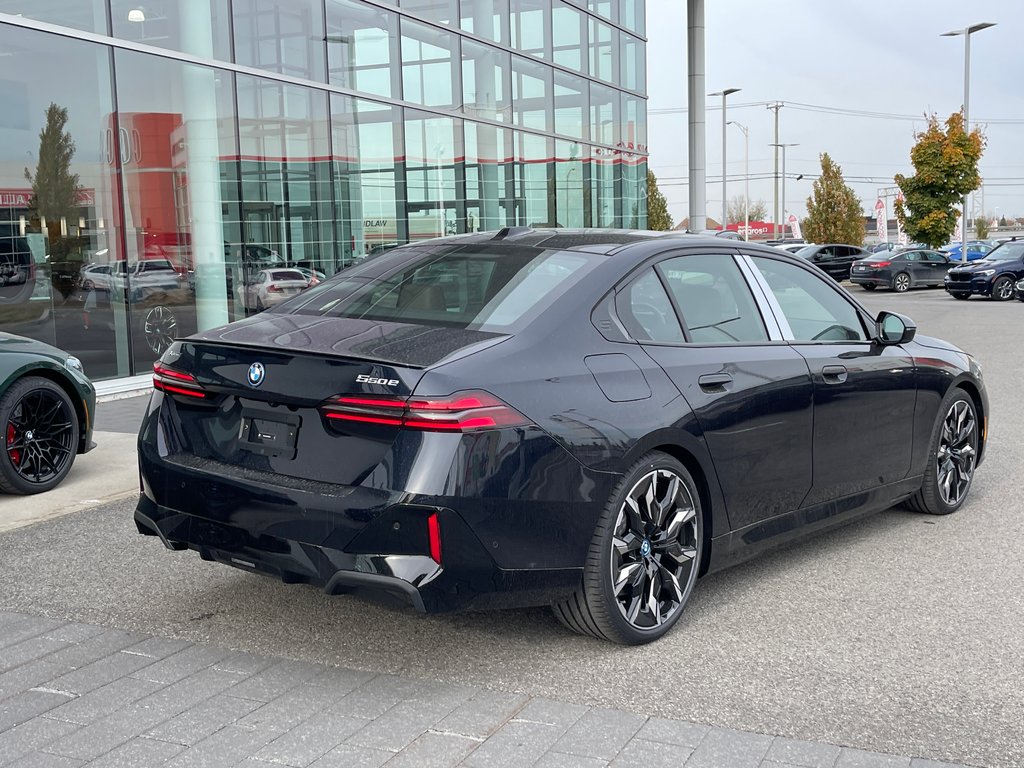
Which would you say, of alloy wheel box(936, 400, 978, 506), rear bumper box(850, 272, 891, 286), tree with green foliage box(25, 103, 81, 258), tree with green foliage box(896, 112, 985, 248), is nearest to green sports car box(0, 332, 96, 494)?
alloy wheel box(936, 400, 978, 506)

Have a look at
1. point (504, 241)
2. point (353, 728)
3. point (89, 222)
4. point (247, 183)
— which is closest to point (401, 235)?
point (247, 183)

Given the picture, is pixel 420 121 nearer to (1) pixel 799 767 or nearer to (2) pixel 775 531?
(2) pixel 775 531

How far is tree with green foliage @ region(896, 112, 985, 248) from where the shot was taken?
1596 inches

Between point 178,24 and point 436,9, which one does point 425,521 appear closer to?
point 178,24

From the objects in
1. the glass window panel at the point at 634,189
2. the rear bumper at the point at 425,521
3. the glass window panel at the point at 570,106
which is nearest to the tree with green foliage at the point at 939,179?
the glass window panel at the point at 634,189

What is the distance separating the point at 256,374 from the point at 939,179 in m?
41.1

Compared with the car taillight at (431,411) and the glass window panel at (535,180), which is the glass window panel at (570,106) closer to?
the glass window panel at (535,180)

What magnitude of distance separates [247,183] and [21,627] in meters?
11.5

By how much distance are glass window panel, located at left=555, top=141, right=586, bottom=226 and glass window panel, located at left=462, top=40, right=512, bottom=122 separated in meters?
2.37

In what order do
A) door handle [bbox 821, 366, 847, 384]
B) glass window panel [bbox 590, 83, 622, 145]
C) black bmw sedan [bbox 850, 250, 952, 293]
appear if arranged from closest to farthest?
door handle [bbox 821, 366, 847, 384]
glass window panel [bbox 590, 83, 622, 145]
black bmw sedan [bbox 850, 250, 952, 293]

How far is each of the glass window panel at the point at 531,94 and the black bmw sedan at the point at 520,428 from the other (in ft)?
59.6

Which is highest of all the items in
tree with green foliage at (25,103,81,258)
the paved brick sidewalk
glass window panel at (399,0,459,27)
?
glass window panel at (399,0,459,27)

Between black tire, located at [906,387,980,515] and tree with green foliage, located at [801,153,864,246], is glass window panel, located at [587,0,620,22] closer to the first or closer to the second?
black tire, located at [906,387,980,515]

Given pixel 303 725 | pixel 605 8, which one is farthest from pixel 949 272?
pixel 303 725
